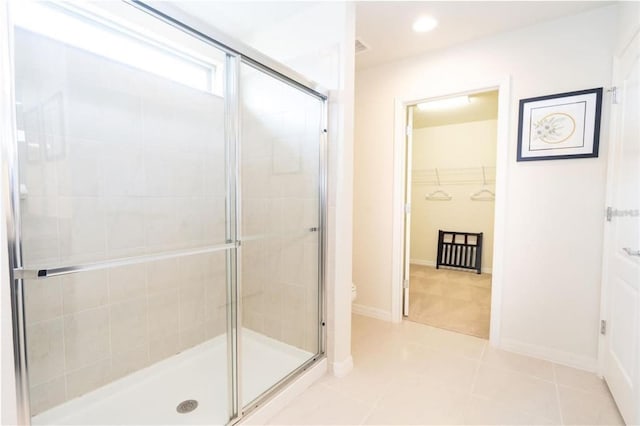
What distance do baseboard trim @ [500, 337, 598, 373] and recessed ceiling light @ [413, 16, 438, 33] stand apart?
240 centimetres

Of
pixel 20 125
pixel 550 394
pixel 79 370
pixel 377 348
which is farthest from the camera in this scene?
pixel 377 348

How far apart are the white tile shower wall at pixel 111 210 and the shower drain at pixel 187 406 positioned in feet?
1.40

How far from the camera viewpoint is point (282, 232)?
2.04 m

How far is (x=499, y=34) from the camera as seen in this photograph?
232 centimetres

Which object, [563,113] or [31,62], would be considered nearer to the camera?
→ [31,62]

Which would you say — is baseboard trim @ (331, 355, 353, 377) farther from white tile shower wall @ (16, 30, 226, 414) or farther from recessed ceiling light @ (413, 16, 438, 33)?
recessed ceiling light @ (413, 16, 438, 33)

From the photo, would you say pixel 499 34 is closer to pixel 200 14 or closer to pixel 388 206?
pixel 388 206

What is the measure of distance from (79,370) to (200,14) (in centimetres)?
234

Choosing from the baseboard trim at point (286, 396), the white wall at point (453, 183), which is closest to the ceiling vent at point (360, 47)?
the baseboard trim at point (286, 396)

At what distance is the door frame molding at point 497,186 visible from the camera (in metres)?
2.32

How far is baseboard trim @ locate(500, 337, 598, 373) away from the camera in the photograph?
2.08m

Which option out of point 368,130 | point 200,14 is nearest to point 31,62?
point 200,14

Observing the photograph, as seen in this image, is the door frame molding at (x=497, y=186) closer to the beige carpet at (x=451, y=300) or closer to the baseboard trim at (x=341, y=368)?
the beige carpet at (x=451, y=300)

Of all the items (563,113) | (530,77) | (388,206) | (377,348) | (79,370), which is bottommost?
(377,348)
